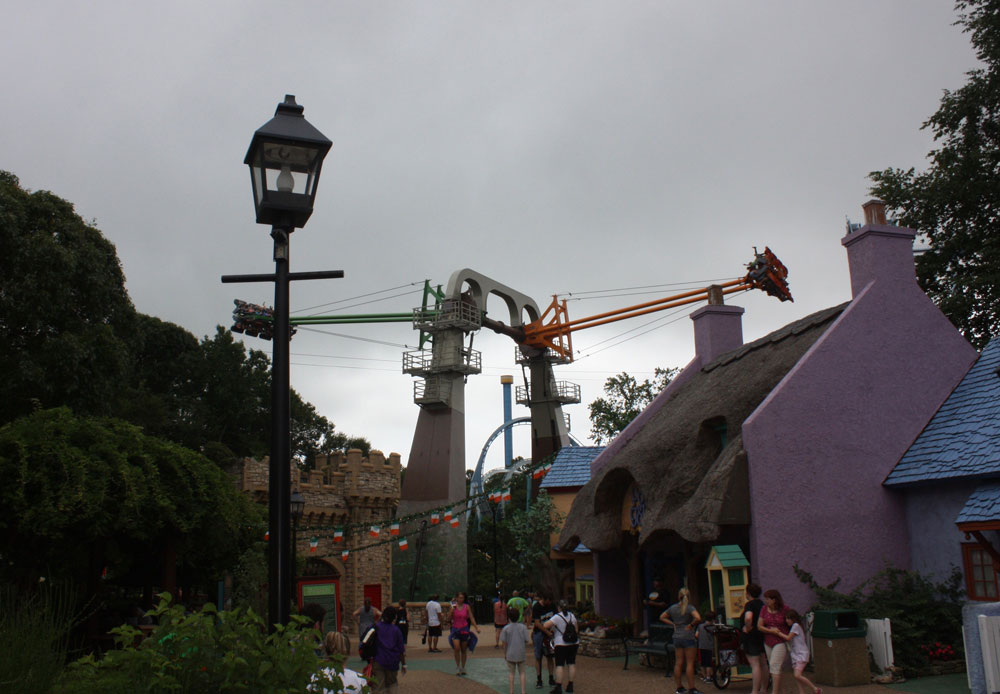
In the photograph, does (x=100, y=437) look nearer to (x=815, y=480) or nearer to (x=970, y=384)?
(x=815, y=480)

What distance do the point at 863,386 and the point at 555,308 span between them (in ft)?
101

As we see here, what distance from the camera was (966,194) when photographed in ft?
79.1

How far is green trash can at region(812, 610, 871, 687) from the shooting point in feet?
40.7

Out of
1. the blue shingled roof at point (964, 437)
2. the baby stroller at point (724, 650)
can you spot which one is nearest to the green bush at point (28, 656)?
the baby stroller at point (724, 650)

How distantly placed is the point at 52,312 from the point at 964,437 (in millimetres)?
20525

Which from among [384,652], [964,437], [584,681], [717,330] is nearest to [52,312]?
[384,652]

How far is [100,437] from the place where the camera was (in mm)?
14336

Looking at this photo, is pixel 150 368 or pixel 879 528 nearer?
pixel 879 528

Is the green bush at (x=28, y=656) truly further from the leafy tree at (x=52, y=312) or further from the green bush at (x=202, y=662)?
the leafy tree at (x=52, y=312)

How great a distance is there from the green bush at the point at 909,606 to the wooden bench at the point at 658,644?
2482 mm

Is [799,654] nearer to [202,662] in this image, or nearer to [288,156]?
[202,662]

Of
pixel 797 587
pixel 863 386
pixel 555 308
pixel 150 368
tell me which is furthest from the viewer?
pixel 150 368

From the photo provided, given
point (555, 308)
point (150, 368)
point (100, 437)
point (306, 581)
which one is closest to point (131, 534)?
point (100, 437)

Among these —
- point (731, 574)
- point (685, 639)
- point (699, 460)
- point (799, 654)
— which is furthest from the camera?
point (699, 460)
